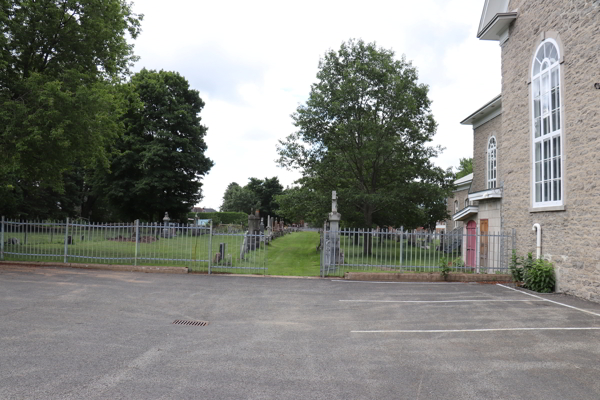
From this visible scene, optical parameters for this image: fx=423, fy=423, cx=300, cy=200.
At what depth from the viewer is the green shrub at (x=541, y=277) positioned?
11.6m

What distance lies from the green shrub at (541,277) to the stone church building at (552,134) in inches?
7.5

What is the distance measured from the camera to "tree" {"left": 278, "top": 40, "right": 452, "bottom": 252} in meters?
22.1

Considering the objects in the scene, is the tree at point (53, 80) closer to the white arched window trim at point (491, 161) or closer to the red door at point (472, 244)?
the red door at point (472, 244)

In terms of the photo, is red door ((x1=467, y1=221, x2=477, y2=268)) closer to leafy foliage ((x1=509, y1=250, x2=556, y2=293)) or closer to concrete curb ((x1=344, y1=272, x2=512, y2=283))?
concrete curb ((x1=344, y1=272, x2=512, y2=283))

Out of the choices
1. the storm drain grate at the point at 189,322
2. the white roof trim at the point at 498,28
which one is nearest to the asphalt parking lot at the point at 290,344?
the storm drain grate at the point at 189,322

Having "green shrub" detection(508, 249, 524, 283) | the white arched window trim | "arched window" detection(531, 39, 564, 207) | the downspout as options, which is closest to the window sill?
"arched window" detection(531, 39, 564, 207)

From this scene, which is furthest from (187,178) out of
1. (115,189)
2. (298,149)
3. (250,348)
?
(250,348)

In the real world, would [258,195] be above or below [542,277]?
above

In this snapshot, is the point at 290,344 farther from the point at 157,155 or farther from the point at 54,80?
the point at 157,155

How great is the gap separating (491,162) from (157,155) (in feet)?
84.3

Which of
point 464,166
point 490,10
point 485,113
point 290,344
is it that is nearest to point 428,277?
point 290,344

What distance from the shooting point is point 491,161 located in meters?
21.4

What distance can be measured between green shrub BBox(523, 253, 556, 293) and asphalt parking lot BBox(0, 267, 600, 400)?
0.67m

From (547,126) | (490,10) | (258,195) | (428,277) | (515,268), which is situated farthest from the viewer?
(258,195)
